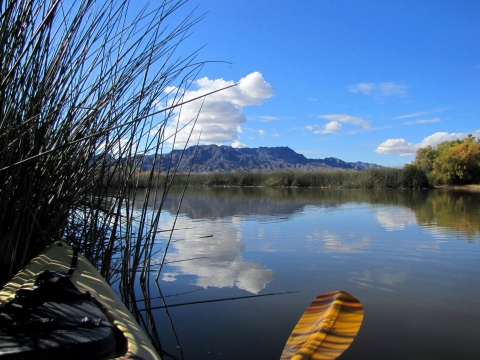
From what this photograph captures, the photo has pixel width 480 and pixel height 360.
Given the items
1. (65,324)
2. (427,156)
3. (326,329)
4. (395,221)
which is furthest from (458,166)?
(65,324)

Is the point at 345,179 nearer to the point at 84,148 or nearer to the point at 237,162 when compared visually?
the point at 84,148

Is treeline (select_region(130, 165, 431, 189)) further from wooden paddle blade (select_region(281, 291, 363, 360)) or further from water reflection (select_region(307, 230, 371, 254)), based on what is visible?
wooden paddle blade (select_region(281, 291, 363, 360))

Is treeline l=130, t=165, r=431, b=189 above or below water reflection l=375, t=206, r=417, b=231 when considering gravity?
above

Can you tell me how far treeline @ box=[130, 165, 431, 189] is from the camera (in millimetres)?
22453

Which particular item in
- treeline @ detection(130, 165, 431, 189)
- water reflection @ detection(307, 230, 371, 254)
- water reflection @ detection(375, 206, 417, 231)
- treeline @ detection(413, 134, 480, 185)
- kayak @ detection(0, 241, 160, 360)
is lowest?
water reflection @ detection(307, 230, 371, 254)

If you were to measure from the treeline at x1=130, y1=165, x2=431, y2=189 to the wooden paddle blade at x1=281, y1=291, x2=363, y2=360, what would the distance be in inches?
754

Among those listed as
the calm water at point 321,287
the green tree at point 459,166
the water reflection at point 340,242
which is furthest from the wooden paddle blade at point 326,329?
the green tree at point 459,166

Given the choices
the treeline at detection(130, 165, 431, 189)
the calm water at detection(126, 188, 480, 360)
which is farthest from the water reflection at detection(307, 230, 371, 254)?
the treeline at detection(130, 165, 431, 189)

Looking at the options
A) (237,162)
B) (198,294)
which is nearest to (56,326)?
(198,294)

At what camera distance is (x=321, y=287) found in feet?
9.18

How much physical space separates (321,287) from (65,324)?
2037 millimetres

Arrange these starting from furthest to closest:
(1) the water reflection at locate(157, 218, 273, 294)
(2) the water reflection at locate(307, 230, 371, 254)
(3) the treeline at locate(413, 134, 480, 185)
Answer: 1. (3) the treeline at locate(413, 134, 480, 185)
2. (2) the water reflection at locate(307, 230, 371, 254)
3. (1) the water reflection at locate(157, 218, 273, 294)

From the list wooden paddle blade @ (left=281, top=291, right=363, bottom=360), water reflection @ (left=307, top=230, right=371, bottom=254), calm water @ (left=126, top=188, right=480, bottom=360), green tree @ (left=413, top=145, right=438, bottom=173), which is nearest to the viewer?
wooden paddle blade @ (left=281, top=291, right=363, bottom=360)

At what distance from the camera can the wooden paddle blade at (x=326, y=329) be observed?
51.4 inches
